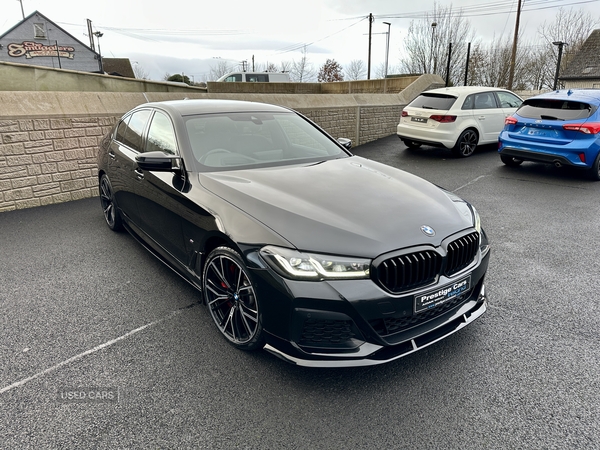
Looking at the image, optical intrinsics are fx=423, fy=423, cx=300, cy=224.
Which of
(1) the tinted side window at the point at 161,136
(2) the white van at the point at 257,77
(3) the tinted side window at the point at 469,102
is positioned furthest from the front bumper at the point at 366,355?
(2) the white van at the point at 257,77

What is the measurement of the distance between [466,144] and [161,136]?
8.69m

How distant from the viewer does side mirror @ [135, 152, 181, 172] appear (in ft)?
10.8

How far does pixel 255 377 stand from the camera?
268 centimetres

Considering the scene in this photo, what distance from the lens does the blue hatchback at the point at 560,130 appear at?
7.56 meters

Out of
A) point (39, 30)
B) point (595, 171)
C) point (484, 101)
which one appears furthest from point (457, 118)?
point (39, 30)

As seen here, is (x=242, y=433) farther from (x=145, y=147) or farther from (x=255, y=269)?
(x=145, y=147)

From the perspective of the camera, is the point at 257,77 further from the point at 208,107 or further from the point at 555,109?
the point at 208,107

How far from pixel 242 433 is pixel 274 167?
6.74 ft

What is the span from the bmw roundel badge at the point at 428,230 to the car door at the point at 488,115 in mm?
8885

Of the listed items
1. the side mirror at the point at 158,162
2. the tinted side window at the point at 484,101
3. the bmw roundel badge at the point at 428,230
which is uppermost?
the tinted side window at the point at 484,101

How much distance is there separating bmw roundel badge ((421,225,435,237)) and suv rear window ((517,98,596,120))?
267 inches

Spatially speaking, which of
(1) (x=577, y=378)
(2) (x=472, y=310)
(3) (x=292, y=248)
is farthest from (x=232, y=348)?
(1) (x=577, y=378)

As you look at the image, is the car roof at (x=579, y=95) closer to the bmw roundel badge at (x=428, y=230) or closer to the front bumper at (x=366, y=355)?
the bmw roundel badge at (x=428, y=230)

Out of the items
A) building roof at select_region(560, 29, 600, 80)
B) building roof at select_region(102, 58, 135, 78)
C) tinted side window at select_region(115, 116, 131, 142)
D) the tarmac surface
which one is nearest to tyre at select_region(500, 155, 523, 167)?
the tarmac surface
